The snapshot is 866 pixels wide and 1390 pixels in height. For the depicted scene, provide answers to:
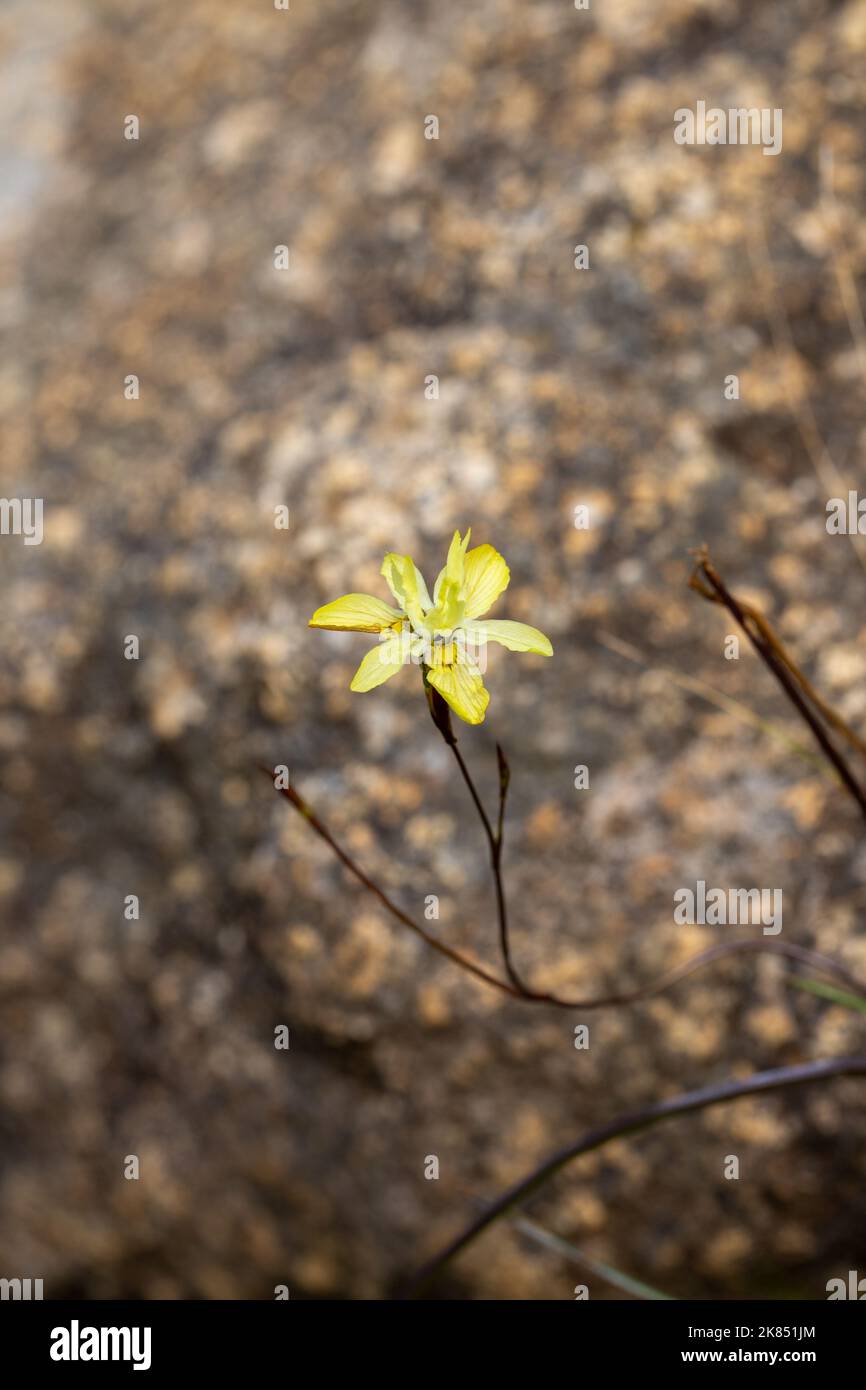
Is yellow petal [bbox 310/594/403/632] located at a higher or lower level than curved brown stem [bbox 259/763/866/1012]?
higher

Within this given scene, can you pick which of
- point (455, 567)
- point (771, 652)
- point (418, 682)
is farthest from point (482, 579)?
point (418, 682)

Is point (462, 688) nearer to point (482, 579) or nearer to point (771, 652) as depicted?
point (482, 579)

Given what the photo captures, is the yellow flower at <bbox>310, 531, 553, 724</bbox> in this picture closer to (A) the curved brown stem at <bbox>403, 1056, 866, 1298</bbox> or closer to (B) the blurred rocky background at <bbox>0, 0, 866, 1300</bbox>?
(A) the curved brown stem at <bbox>403, 1056, 866, 1298</bbox>

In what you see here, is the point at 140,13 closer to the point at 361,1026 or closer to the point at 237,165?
the point at 237,165

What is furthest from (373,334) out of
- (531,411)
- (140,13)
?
(140,13)

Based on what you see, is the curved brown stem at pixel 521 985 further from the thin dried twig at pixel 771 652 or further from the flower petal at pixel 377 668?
the thin dried twig at pixel 771 652

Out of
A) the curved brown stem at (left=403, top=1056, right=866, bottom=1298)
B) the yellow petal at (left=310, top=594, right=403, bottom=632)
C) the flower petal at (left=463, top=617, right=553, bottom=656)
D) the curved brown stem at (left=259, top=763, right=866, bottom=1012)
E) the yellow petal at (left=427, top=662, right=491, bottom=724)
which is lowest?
the curved brown stem at (left=403, top=1056, right=866, bottom=1298)

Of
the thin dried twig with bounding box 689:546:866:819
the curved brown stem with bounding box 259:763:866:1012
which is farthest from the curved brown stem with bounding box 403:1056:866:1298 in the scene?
the thin dried twig with bounding box 689:546:866:819
